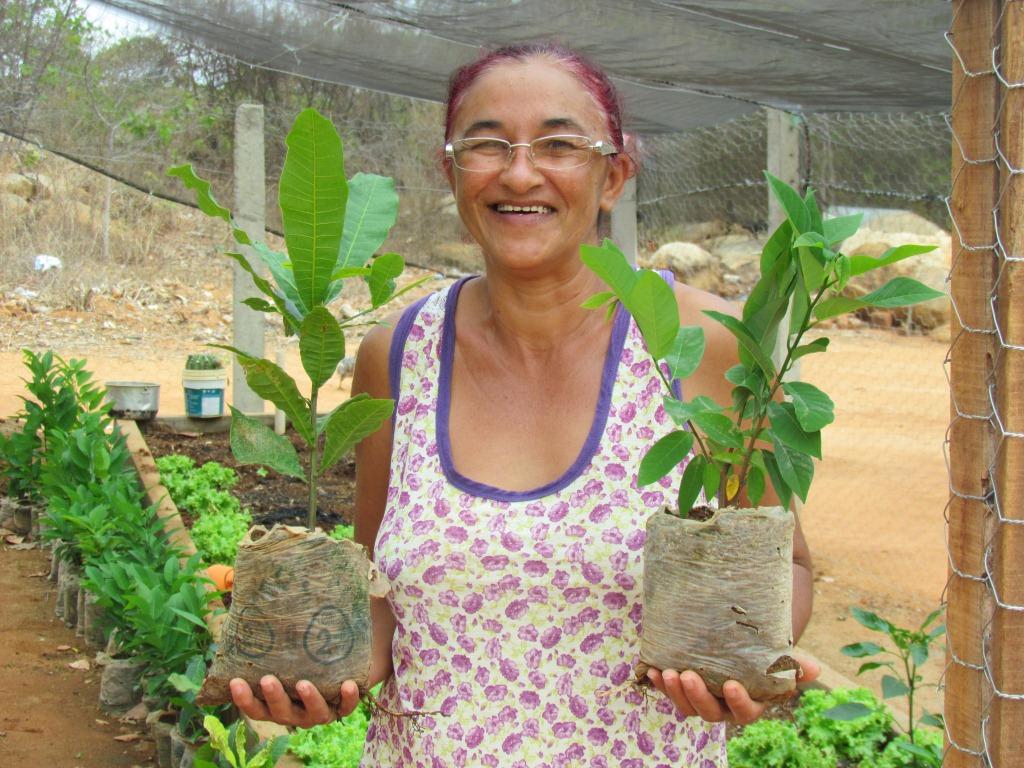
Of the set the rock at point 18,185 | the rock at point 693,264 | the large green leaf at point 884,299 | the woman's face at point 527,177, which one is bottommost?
the large green leaf at point 884,299

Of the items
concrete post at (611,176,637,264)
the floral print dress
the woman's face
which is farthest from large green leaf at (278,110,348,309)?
A: concrete post at (611,176,637,264)

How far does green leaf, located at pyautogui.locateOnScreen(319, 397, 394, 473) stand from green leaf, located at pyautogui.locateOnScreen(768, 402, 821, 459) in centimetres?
46

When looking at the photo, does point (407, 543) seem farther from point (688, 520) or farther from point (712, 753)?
A: point (712, 753)

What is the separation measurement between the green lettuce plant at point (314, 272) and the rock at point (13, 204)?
1352cm

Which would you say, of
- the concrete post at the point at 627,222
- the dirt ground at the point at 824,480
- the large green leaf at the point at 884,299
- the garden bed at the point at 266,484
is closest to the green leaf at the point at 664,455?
the large green leaf at the point at 884,299

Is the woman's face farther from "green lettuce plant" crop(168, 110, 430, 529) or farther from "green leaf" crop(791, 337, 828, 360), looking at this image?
"green leaf" crop(791, 337, 828, 360)

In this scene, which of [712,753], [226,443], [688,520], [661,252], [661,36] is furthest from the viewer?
[661,252]

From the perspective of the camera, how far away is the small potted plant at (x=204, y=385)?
6926mm

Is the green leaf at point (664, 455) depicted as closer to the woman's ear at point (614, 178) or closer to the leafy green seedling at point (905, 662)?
the woman's ear at point (614, 178)

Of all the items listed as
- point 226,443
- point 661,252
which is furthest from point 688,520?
point 661,252

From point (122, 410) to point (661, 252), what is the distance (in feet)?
28.1

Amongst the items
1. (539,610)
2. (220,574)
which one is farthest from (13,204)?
(539,610)

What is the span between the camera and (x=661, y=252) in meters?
14.2

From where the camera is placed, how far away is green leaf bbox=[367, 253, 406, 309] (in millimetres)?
1442
